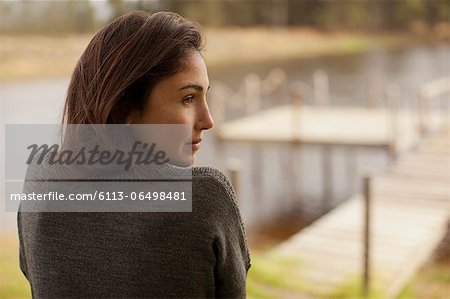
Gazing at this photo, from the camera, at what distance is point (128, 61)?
2.89 feet

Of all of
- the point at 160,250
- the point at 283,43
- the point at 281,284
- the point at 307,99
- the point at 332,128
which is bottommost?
the point at 281,284

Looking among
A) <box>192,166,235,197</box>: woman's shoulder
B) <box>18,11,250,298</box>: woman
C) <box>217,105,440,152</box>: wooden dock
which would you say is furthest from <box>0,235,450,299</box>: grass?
<box>217,105,440,152</box>: wooden dock

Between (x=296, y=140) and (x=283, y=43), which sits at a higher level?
(x=283, y=43)

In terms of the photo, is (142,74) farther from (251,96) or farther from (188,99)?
(251,96)

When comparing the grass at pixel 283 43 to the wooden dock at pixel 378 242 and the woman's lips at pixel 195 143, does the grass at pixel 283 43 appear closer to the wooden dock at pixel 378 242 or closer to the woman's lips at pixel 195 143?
the wooden dock at pixel 378 242

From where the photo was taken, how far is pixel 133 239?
86 cm

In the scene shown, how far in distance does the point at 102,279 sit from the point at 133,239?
0.08 meters

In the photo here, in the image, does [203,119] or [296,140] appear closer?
[203,119]

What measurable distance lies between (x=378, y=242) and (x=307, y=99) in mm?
8750

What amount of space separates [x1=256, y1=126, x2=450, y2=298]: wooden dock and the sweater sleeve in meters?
2.81

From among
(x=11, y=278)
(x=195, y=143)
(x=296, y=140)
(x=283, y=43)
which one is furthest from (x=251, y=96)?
(x=195, y=143)

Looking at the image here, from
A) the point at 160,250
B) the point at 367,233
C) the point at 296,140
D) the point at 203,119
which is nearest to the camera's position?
the point at 160,250

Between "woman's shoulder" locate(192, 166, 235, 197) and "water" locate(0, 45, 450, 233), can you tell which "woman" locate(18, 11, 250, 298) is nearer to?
"woman's shoulder" locate(192, 166, 235, 197)

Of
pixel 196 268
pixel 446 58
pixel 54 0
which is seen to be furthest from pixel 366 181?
pixel 446 58
